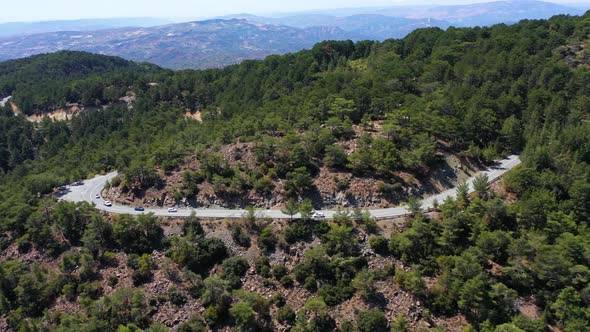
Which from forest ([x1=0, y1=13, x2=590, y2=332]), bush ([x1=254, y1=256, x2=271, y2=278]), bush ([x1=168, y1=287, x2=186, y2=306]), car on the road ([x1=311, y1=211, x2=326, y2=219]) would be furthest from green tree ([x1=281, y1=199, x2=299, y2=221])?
bush ([x1=168, y1=287, x2=186, y2=306])

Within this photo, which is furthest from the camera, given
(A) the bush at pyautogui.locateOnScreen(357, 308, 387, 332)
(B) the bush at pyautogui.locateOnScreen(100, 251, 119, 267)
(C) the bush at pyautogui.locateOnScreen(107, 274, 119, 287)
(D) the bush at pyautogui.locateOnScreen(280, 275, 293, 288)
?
(B) the bush at pyautogui.locateOnScreen(100, 251, 119, 267)

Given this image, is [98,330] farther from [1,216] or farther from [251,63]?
[251,63]

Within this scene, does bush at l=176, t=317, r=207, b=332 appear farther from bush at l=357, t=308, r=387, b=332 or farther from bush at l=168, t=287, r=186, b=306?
bush at l=357, t=308, r=387, b=332

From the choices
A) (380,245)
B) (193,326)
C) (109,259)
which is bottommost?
(193,326)

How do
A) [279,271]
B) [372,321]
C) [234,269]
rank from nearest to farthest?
[372,321] < [279,271] < [234,269]

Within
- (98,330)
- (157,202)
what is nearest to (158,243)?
(157,202)

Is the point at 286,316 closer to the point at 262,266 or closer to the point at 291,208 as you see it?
the point at 262,266

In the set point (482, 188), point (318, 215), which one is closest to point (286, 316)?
point (318, 215)
